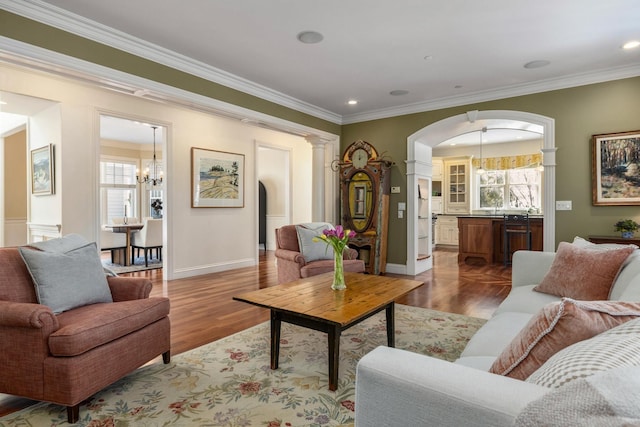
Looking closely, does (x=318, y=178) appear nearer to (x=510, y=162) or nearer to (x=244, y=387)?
(x=244, y=387)

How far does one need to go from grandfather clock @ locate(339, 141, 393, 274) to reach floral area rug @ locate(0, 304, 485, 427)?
2597mm

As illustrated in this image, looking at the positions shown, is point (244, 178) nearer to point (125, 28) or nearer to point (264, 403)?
point (125, 28)

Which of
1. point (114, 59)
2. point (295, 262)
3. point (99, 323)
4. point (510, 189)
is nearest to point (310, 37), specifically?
point (114, 59)

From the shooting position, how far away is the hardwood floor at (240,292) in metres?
3.13

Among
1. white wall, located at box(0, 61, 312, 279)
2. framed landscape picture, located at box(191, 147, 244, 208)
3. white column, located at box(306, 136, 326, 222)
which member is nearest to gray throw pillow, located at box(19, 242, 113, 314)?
white wall, located at box(0, 61, 312, 279)

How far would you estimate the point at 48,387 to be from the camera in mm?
1789

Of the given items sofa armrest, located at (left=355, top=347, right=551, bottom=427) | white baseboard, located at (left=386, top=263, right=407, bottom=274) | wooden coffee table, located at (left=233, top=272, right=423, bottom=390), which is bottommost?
white baseboard, located at (left=386, top=263, right=407, bottom=274)

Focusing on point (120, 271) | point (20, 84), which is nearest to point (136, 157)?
point (120, 271)

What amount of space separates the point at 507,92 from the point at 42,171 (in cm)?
643

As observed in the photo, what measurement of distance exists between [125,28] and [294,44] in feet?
5.04

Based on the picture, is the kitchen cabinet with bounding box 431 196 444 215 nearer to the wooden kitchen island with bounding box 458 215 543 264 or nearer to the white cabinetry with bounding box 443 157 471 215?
the white cabinetry with bounding box 443 157 471 215

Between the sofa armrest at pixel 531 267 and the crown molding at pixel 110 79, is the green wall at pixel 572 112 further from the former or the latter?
the sofa armrest at pixel 531 267

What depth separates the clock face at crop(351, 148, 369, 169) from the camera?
582 centimetres

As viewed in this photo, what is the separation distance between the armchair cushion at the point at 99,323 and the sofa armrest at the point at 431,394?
1.57 meters
